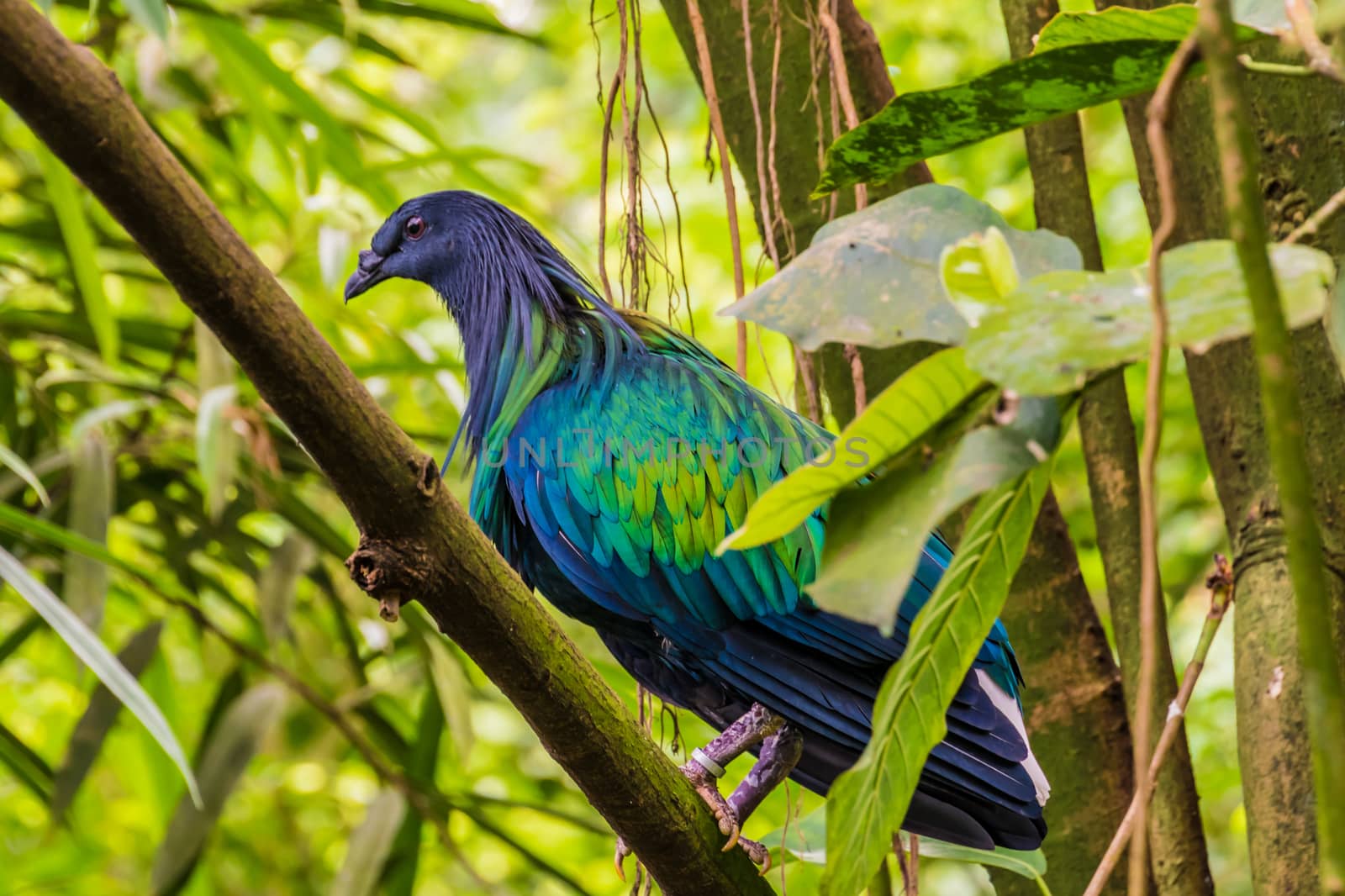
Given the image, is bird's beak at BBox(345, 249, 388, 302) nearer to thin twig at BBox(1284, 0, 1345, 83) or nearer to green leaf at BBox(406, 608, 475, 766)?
green leaf at BBox(406, 608, 475, 766)

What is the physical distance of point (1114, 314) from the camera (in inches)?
31.5

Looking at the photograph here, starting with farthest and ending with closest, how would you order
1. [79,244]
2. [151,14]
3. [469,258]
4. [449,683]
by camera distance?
1. [449,683]
2. [79,244]
3. [469,258]
4. [151,14]

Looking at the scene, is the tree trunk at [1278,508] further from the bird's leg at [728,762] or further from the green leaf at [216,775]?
the green leaf at [216,775]

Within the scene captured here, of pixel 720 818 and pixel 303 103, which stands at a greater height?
pixel 303 103

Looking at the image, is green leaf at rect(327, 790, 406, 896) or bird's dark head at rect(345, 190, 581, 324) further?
green leaf at rect(327, 790, 406, 896)

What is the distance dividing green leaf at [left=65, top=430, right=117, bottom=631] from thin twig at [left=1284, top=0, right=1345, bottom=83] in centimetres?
253

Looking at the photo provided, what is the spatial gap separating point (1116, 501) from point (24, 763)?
253 cm

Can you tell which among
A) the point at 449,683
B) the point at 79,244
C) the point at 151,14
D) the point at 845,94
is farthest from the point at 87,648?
the point at 845,94

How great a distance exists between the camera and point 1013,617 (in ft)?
7.00

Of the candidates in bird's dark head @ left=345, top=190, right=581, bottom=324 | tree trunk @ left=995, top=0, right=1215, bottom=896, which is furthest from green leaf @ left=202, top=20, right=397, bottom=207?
tree trunk @ left=995, top=0, right=1215, bottom=896

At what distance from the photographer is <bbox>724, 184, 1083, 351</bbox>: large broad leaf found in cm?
95

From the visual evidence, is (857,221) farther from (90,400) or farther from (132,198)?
(90,400)

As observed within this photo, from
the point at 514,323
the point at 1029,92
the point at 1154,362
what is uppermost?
the point at 514,323

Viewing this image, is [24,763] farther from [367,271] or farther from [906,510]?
[906,510]
